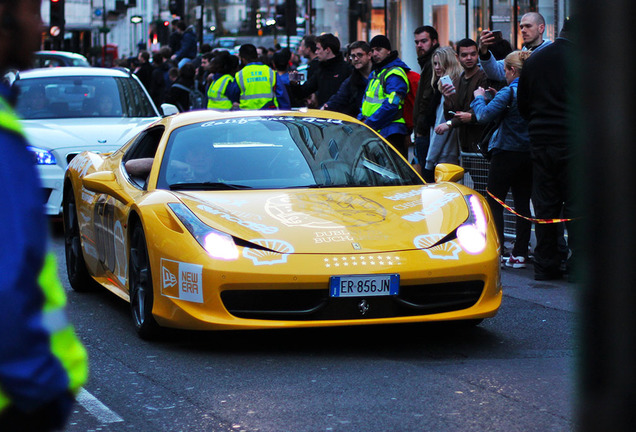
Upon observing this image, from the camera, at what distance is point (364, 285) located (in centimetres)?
580

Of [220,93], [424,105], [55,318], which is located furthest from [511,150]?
[55,318]

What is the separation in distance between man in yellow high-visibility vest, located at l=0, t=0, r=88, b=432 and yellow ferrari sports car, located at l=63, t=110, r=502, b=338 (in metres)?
4.03

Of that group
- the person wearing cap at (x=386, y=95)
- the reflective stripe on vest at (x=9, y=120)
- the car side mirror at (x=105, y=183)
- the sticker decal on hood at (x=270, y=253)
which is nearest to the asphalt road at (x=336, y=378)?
the sticker decal on hood at (x=270, y=253)

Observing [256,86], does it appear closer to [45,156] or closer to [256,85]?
[256,85]

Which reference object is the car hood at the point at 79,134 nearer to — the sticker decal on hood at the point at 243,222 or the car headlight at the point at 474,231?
the sticker decal on hood at the point at 243,222

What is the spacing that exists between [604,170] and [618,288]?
16 cm

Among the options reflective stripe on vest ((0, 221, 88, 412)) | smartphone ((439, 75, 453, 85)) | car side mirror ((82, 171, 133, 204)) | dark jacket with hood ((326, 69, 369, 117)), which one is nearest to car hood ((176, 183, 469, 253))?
car side mirror ((82, 171, 133, 204))

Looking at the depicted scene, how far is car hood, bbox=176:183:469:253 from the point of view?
5.93 metres

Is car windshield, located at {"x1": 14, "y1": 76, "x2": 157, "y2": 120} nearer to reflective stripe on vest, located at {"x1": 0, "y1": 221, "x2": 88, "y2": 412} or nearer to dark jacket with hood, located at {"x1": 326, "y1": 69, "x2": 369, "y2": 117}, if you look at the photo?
dark jacket with hood, located at {"x1": 326, "y1": 69, "x2": 369, "y2": 117}

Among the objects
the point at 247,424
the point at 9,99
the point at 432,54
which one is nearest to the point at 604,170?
the point at 9,99

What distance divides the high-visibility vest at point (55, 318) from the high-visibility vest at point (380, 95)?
358 inches

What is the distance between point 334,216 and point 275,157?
925mm

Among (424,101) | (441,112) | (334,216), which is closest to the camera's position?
(334,216)

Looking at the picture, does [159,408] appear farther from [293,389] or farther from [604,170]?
[604,170]
